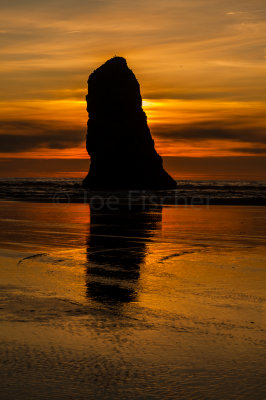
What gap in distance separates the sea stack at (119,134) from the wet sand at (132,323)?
86585mm

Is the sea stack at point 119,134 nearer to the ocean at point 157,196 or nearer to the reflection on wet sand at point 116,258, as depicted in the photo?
the ocean at point 157,196

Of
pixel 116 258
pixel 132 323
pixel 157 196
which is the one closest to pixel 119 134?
pixel 157 196

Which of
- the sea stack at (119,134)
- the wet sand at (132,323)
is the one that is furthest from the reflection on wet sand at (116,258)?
the sea stack at (119,134)

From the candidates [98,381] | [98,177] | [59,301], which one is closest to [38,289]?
[59,301]

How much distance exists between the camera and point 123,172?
99.8 meters

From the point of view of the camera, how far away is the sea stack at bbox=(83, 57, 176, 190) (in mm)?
99938

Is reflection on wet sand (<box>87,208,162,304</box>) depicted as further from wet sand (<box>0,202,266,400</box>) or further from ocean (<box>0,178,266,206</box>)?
ocean (<box>0,178,266,206</box>)

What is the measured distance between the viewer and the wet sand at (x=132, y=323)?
4.79m

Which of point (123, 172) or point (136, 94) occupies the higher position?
point (136, 94)

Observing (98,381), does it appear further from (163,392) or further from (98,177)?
(98,177)

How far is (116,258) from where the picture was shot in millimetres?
12102

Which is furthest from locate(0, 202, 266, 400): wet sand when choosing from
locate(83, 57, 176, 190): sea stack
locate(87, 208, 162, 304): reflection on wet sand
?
locate(83, 57, 176, 190): sea stack

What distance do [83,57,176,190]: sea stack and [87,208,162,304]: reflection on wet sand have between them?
3090 inches

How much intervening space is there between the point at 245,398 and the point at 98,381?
125cm
